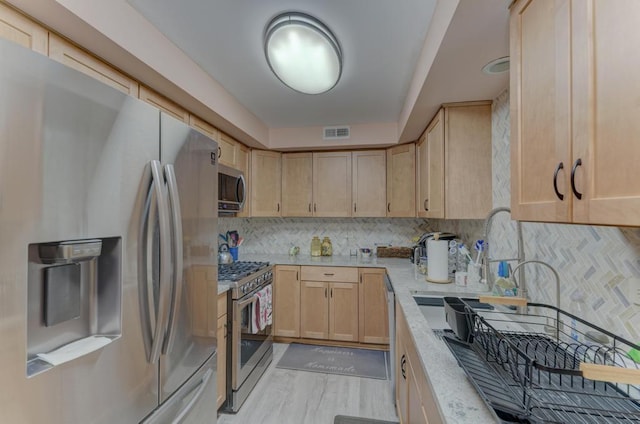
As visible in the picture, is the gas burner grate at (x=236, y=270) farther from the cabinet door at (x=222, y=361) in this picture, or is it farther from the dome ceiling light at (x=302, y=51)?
the dome ceiling light at (x=302, y=51)

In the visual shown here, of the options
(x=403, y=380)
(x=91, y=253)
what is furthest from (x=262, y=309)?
(x=91, y=253)

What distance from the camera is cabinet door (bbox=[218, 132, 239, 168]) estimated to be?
2635mm

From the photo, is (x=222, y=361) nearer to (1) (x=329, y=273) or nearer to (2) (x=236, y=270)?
(2) (x=236, y=270)

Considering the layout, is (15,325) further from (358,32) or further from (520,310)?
(520,310)

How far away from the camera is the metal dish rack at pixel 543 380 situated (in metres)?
0.69

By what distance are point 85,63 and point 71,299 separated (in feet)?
3.77

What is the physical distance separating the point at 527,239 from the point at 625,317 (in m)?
0.67

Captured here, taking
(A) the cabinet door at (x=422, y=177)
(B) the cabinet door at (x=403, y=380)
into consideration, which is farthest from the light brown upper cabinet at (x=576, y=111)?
(A) the cabinet door at (x=422, y=177)

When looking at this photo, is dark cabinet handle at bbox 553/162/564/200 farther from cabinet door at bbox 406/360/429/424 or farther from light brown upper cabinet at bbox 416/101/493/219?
light brown upper cabinet at bbox 416/101/493/219

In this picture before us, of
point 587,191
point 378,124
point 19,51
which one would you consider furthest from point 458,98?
point 19,51

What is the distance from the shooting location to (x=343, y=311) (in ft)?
10.2

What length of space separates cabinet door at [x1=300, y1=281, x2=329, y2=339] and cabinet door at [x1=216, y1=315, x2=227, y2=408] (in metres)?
1.21

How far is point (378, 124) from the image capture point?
309 cm

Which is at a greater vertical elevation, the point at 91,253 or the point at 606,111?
the point at 606,111
